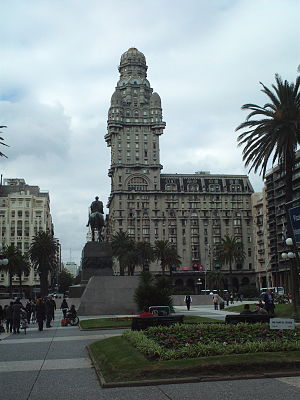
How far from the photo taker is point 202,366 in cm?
1073

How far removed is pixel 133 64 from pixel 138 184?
38779mm

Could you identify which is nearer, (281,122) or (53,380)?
(53,380)

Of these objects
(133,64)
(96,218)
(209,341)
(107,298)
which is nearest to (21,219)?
(133,64)

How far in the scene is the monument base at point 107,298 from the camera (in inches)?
1556

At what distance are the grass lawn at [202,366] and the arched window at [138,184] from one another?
Result: 411ft

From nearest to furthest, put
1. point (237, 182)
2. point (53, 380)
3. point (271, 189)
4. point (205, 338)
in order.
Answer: point (53, 380) → point (205, 338) → point (271, 189) → point (237, 182)

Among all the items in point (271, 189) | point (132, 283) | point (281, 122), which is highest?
point (271, 189)

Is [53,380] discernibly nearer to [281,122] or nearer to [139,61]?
[281,122]

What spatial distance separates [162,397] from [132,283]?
1240 inches

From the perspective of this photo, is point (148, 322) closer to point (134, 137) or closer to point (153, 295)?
point (153, 295)

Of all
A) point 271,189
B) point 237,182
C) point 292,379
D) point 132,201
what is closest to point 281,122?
point 292,379

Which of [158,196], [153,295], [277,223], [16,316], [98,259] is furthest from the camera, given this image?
[158,196]

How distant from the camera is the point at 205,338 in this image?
14.5m

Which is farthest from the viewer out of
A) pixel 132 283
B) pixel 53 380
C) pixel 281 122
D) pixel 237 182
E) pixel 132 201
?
pixel 237 182
